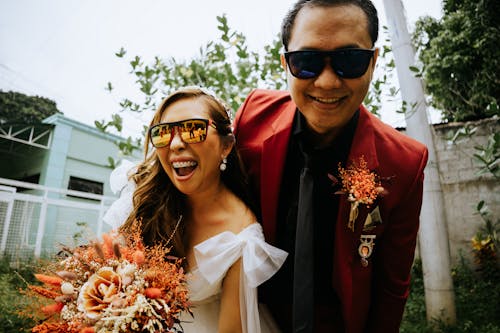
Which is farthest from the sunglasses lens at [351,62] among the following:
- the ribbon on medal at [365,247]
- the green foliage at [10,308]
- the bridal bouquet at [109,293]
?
the green foliage at [10,308]

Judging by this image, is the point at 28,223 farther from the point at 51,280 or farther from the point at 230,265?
the point at 230,265

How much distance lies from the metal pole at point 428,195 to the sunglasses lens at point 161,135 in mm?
2442

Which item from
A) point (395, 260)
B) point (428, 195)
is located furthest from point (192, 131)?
point (428, 195)

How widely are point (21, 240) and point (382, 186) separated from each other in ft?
22.5

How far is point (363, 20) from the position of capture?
173 centimetres

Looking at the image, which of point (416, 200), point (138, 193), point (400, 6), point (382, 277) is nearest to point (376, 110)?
point (400, 6)

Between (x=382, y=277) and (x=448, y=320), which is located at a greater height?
(x=382, y=277)

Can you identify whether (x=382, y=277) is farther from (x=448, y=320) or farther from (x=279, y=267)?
(x=448, y=320)

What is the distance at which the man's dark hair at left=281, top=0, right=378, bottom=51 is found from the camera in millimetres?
1719

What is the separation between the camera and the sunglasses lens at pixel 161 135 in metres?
1.99

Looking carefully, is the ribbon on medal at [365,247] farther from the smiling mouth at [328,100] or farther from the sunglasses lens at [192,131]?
the sunglasses lens at [192,131]

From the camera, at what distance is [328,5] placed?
5.60 ft

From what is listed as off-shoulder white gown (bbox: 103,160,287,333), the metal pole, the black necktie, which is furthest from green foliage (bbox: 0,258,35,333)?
the metal pole

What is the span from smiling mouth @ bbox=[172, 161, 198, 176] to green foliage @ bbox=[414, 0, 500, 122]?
7.64 metres
